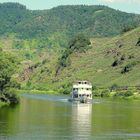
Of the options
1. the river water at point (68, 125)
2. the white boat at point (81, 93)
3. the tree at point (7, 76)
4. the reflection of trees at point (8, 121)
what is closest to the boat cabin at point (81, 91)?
the white boat at point (81, 93)

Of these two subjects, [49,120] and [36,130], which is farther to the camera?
[49,120]

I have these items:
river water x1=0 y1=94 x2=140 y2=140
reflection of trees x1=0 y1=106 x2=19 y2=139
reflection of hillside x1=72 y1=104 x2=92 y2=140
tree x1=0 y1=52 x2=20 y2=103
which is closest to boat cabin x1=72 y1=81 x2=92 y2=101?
tree x1=0 y1=52 x2=20 y2=103

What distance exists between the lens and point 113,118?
113500mm

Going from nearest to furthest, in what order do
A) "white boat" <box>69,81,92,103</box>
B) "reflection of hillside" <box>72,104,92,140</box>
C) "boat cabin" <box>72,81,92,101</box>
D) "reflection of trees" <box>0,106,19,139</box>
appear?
"reflection of hillside" <box>72,104,92,140</box> → "reflection of trees" <box>0,106,19,139</box> → "white boat" <box>69,81,92,103</box> → "boat cabin" <box>72,81,92,101</box>

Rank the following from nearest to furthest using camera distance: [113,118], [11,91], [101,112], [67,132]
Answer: [67,132], [113,118], [101,112], [11,91]

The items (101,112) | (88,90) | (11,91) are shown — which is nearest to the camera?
(101,112)

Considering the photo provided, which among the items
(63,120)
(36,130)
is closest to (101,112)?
(63,120)

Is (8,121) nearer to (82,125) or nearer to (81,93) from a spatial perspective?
(82,125)

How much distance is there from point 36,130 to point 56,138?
8.73m

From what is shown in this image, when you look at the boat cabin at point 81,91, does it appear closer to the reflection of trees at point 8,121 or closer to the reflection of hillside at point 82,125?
the reflection of trees at point 8,121

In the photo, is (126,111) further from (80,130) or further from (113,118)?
(80,130)

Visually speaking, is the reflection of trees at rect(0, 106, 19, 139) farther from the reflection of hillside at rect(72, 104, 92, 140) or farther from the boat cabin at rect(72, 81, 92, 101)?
the boat cabin at rect(72, 81, 92, 101)

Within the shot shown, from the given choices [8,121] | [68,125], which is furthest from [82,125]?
[8,121]

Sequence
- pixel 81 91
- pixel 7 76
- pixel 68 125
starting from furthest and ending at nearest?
pixel 81 91, pixel 7 76, pixel 68 125
